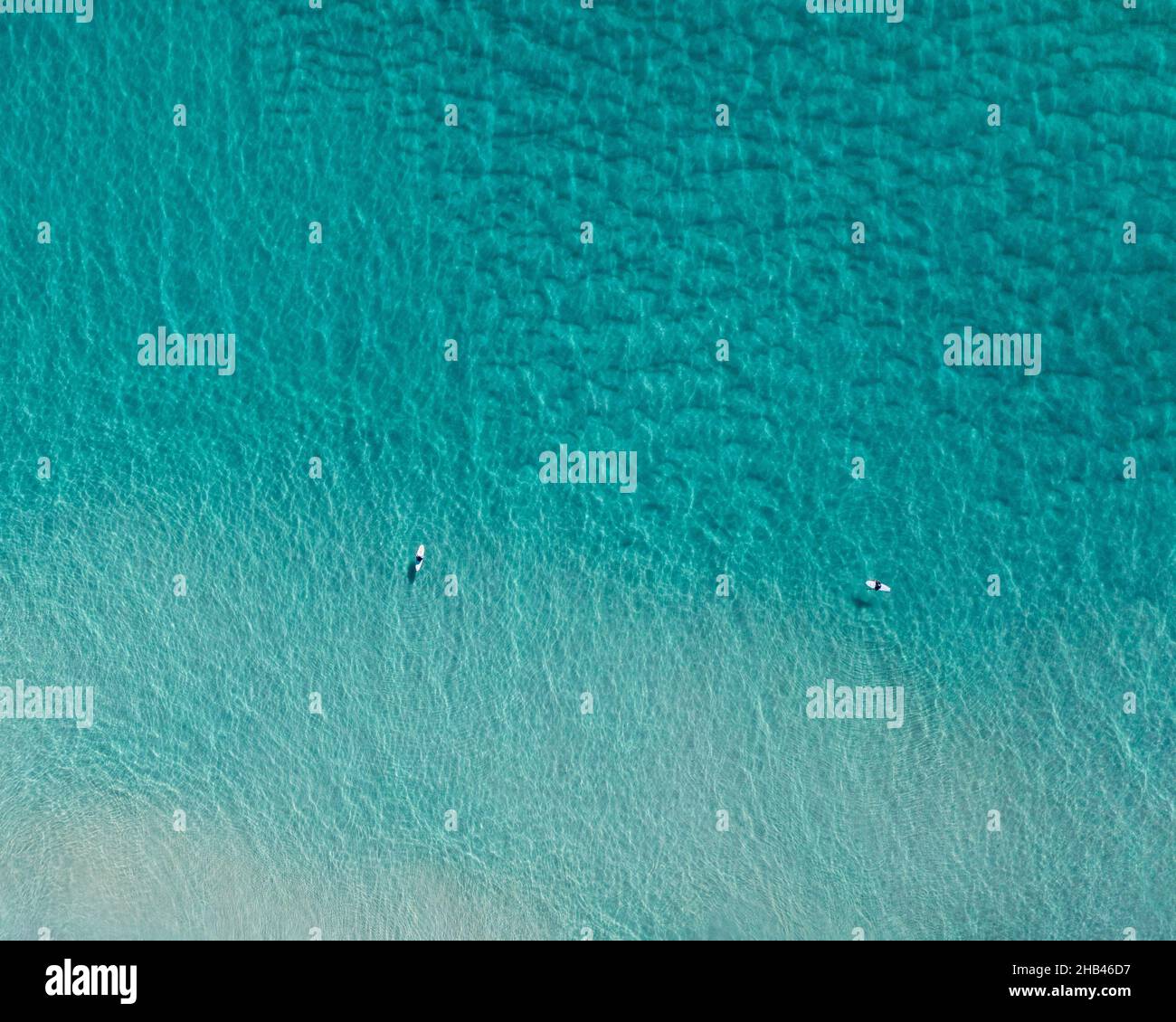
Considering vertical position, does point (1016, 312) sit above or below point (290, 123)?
below

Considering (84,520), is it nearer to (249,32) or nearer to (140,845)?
(140,845)

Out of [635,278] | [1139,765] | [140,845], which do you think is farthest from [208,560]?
[1139,765]
